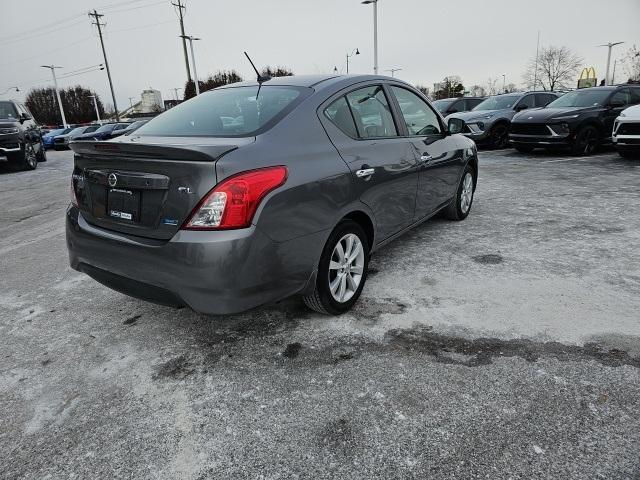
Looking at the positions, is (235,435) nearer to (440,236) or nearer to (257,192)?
(257,192)

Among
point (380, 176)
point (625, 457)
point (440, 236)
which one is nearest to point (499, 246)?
point (440, 236)

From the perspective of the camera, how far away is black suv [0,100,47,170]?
1179cm

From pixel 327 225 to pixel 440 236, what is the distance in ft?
8.01

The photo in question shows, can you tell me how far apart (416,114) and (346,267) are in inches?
72.8

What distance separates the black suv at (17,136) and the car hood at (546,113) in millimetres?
12946

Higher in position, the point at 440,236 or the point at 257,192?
the point at 257,192

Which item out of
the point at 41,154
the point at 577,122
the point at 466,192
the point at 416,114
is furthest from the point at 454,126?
the point at 41,154

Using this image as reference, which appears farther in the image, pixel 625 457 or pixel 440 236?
pixel 440 236

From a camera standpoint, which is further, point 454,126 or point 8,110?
point 8,110

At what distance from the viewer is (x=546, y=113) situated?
1087cm

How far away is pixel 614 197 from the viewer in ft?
21.2

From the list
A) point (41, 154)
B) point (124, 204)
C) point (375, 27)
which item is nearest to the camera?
point (124, 204)

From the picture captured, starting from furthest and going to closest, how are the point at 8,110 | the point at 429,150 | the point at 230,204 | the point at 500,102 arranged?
1. the point at 500,102
2. the point at 8,110
3. the point at 429,150
4. the point at 230,204

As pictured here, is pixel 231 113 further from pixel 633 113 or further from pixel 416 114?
pixel 633 113
